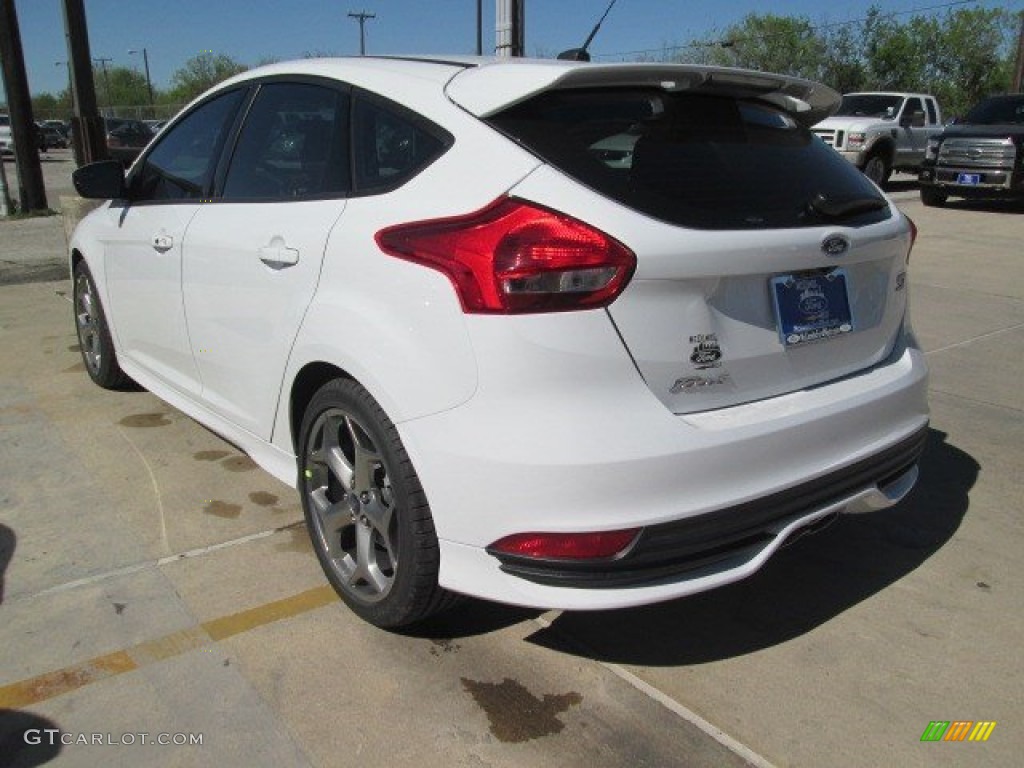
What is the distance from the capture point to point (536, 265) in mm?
2088

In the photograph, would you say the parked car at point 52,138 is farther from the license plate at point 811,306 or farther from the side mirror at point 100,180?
the license plate at point 811,306

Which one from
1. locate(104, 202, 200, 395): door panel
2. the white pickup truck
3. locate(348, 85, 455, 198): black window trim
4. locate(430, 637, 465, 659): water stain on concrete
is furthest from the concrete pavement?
the white pickup truck

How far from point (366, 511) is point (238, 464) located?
5.22 feet

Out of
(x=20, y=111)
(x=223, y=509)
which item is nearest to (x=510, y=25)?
(x=223, y=509)

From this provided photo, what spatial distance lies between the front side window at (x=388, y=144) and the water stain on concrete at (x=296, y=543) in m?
1.40

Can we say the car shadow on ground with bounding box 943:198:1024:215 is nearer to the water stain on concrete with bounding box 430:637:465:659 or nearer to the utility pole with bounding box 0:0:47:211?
the utility pole with bounding box 0:0:47:211

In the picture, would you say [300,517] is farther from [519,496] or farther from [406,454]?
[519,496]

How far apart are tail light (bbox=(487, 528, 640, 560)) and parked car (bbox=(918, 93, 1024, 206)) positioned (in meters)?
15.4

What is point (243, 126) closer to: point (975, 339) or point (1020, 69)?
point (975, 339)

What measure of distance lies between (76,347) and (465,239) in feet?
15.5

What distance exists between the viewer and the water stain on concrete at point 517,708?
2299mm

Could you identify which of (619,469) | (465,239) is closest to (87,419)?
(465,239)

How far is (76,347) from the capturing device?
19.5 feet

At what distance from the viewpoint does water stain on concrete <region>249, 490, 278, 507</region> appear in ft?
11.9
